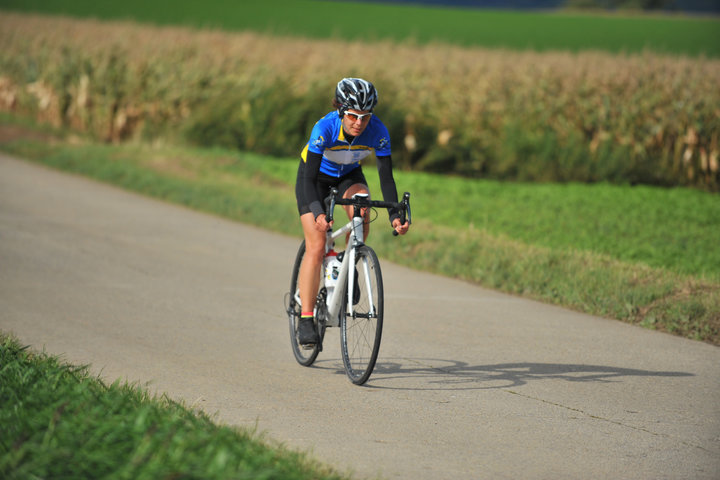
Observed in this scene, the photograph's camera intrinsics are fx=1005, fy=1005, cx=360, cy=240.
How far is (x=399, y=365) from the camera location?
7289mm

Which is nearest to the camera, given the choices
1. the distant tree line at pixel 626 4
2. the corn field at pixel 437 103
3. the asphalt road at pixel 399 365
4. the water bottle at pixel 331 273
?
the asphalt road at pixel 399 365

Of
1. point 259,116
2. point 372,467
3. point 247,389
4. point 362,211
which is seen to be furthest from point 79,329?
→ point 259,116

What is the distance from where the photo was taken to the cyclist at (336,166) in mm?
6618

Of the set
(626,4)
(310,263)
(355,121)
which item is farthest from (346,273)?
(626,4)

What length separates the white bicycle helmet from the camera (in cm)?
654

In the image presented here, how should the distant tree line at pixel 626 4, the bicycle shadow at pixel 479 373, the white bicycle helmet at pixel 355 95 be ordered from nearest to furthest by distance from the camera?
1. the white bicycle helmet at pixel 355 95
2. the bicycle shadow at pixel 479 373
3. the distant tree line at pixel 626 4

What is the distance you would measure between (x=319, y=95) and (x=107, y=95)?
17.3ft

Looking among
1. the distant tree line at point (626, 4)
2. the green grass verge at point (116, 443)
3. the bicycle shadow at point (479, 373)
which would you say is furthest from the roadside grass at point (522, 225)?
the distant tree line at point (626, 4)

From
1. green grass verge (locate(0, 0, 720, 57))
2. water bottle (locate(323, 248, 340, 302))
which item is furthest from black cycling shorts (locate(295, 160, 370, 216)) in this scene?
green grass verge (locate(0, 0, 720, 57))

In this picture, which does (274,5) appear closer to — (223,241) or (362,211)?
(223,241)

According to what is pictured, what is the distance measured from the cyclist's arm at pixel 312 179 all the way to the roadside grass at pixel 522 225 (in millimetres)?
3700

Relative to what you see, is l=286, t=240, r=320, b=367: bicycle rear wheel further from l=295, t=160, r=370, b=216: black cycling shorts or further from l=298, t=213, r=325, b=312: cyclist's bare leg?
l=295, t=160, r=370, b=216: black cycling shorts

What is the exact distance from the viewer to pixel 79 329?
314 inches

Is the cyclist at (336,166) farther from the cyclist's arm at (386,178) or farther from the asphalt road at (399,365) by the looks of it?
the asphalt road at (399,365)
